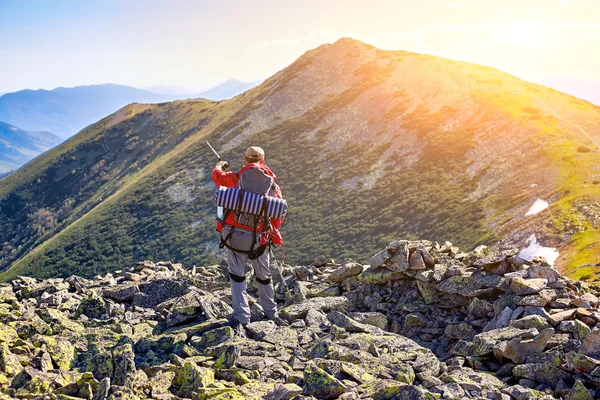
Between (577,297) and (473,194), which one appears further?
(473,194)

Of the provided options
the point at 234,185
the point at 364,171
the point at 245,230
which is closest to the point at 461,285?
the point at 245,230

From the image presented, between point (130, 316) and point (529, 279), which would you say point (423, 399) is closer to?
point (529, 279)

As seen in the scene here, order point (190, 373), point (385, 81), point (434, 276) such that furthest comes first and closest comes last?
point (385, 81), point (434, 276), point (190, 373)

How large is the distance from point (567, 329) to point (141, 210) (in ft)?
341

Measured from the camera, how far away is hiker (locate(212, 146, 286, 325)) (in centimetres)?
1240

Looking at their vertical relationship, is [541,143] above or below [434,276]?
above

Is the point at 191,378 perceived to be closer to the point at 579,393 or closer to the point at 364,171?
the point at 579,393

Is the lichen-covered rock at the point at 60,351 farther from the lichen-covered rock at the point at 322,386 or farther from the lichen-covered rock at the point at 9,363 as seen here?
Result: the lichen-covered rock at the point at 322,386

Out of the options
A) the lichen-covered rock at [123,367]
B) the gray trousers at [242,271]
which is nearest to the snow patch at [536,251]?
the gray trousers at [242,271]

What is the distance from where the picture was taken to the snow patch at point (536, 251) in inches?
1638

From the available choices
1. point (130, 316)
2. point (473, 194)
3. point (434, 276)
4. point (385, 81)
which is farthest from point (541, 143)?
point (130, 316)

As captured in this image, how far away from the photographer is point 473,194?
70938 millimetres

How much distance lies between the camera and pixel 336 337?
12062 mm

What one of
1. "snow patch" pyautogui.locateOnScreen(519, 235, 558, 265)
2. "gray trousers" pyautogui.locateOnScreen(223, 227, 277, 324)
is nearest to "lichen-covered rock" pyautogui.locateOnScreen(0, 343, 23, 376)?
"gray trousers" pyautogui.locateOnScreen(223, 227, 277, 324)
